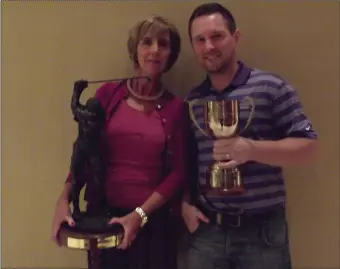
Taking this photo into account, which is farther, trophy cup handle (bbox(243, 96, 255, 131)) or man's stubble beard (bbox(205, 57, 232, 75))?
man's stubble beard (bbox(205, 57, 232, 75))

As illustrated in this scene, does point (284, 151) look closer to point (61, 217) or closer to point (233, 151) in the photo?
point (233, 151)

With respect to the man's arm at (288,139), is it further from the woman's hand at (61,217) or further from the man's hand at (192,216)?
the woman's hand at (61,217)

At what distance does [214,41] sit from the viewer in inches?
46.7

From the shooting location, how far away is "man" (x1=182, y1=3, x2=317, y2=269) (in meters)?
1.13

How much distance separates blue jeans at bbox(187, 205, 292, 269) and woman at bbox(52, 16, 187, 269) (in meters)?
0.16

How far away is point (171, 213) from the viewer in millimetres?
1342

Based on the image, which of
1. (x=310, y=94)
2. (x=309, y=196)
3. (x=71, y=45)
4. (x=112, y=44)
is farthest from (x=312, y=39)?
(x=71, y=45)

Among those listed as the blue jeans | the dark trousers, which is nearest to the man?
the blue jeans

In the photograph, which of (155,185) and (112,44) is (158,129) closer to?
(155,185)

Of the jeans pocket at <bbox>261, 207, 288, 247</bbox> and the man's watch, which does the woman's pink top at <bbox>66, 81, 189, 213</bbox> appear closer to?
the man's watch

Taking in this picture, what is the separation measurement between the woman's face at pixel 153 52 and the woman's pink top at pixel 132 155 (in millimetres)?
133

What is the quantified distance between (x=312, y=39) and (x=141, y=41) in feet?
1.89

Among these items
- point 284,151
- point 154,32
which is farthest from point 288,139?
point 154,32

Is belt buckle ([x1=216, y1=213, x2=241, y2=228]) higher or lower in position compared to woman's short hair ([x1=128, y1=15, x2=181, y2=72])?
lower
